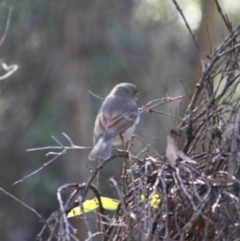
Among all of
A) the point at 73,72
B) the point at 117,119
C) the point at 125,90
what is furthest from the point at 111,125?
the point at 73,72

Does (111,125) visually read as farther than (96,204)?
Yes

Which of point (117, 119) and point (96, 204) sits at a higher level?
point (96, 204)

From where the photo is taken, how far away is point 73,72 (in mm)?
14164

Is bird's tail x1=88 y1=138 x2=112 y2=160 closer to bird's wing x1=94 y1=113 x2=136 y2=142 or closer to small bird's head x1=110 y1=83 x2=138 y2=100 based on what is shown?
bird's wing x1=94 y1=113 x2=136 y2=142

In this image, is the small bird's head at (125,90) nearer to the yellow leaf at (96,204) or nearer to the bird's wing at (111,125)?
the bird's wing at (111,125)

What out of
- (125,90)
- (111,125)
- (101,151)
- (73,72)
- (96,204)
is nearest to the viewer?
(96,204)

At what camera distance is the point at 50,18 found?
13914mm

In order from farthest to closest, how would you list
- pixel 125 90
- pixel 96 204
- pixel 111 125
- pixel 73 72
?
1. pixel 73 72
2. pixel 125 90
3. pixel 111 125
4. pixel 96 204

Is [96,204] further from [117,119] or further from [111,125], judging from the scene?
[117,119]

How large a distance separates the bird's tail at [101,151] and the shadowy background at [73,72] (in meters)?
9.30

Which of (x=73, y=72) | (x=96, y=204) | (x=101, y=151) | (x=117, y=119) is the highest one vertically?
(x=96, y=204)

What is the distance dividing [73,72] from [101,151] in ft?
33.9

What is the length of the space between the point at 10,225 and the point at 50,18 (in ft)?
15.2

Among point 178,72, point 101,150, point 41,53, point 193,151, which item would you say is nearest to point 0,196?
point 41,53
